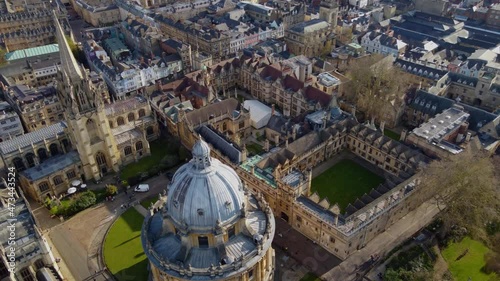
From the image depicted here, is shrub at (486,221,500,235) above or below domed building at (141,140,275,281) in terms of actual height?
below

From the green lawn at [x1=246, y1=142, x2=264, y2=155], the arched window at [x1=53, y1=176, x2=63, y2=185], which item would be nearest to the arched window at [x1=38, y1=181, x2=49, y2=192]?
the arched window at [x1=53, y1=176, x2=63, y2=185]

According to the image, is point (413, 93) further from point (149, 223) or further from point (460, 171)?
point (149, 223)

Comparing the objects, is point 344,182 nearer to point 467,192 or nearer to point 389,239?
point 389,239

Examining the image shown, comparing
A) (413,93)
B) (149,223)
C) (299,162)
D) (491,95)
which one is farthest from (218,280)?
(491,95)

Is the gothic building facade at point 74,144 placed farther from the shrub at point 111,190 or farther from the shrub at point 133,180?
the shrub at point 111,190

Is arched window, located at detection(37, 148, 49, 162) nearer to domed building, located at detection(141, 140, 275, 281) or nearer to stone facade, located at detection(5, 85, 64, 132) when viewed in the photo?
stone facade, located at detection(5, 85, 64, 132)

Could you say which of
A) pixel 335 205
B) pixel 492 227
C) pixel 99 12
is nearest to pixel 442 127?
pixel 492 227
